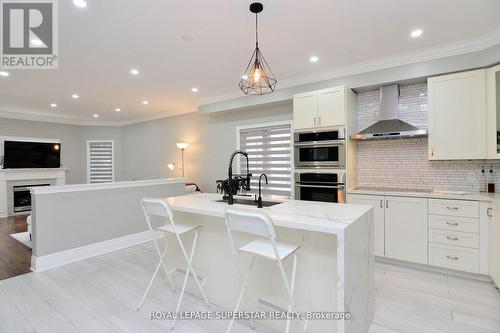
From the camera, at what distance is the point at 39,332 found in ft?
6.63

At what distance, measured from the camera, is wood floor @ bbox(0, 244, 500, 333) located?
207 cm

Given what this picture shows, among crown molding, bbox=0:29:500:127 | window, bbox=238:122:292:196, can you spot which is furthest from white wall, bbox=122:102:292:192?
crown molding, bbox=0:29:500:127

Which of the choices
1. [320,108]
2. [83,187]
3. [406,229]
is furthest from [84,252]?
[406,229]

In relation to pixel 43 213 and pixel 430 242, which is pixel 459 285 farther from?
pixel 43 213

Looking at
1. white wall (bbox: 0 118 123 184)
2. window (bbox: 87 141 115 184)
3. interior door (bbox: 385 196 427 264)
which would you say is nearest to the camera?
interior door (bbox: 385 196 427 264)

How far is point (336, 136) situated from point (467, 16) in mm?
1784

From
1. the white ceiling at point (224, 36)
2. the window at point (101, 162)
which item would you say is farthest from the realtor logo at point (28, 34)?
the window at point (101, 162)

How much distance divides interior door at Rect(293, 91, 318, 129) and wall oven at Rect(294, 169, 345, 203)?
0.73 meters

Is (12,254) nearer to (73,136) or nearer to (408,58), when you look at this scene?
(73,136)

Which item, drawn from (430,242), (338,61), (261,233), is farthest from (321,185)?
(261,233)

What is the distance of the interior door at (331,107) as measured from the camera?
358cm

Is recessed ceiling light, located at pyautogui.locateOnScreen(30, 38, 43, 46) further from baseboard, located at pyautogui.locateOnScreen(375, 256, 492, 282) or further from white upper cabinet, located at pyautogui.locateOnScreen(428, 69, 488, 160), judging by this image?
baseboard, located at pyautogui.locateOnScreen(375, 256, 492, 282)

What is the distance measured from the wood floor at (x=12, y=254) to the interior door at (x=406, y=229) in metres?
4.64

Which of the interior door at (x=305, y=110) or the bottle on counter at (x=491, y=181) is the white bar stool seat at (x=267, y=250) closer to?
the interior door at (x=305, y=110)
